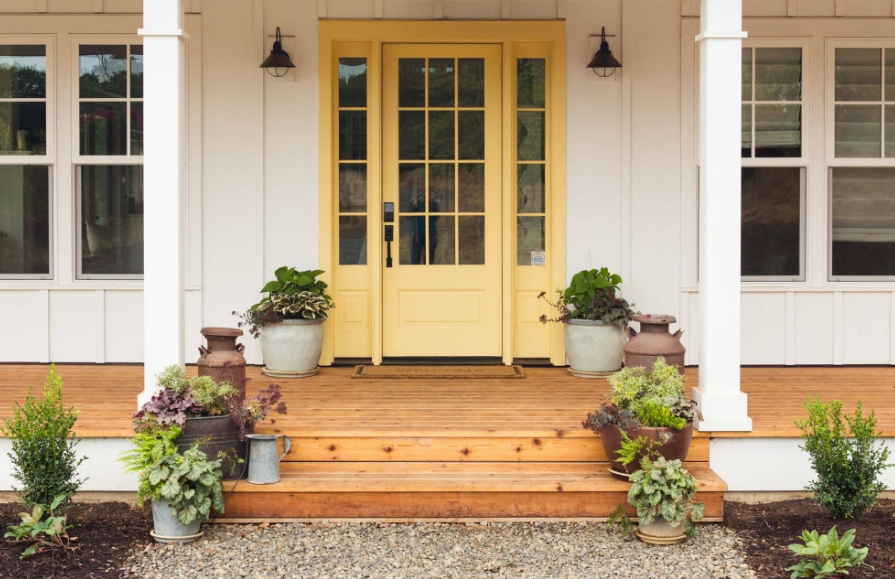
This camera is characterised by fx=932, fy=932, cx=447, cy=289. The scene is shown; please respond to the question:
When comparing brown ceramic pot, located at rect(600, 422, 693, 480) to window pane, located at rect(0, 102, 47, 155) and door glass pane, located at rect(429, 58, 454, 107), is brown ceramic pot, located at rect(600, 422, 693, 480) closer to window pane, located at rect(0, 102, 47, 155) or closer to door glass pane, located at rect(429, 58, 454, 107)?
door glass pane, located at rect(429, 58, 454, 107)

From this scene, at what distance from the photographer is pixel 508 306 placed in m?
6.72

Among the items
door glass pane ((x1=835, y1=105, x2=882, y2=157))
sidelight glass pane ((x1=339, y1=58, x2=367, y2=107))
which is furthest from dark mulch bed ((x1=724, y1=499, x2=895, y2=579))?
sidelight glass pane ((x1=339, y1=58, x2=367, y2=107))

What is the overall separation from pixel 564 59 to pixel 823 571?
408 cm

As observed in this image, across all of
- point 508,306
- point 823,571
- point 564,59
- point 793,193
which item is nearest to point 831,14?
point 793,193

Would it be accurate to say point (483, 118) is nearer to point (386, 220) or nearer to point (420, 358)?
point (386, 220)

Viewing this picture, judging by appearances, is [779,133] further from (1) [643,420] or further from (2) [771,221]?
(1) [643,420]

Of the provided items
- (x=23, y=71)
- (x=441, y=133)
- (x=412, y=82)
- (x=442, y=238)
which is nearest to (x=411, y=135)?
(x=441, y=133)

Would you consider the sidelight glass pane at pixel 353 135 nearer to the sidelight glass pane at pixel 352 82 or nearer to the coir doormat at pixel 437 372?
the sidelight glass pane at pixel 352 82

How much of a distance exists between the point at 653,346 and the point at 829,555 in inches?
70.5

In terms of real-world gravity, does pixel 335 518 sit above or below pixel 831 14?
below

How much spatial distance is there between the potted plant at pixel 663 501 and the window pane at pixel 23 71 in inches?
198

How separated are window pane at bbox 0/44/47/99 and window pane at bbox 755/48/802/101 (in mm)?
5117

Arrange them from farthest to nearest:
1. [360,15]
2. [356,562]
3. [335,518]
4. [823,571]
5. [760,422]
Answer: [360,15] → [760,422] → [335,518] → [356,562] → [823,571]

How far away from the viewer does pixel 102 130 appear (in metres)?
6.68
